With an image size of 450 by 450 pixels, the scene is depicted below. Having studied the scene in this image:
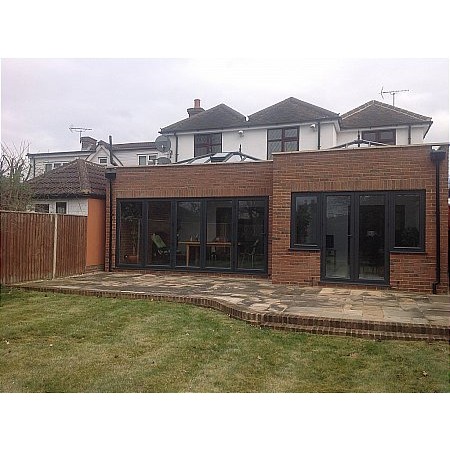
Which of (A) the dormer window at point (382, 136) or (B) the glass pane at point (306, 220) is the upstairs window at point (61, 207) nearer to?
(B) the glass pane at point (306, 220)

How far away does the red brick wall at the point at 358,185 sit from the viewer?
367 inches

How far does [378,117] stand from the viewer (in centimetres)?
2345

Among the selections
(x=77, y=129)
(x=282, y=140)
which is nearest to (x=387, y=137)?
(x=282, y=140)

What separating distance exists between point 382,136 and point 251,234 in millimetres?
14287

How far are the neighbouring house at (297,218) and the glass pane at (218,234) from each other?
0.03 meters

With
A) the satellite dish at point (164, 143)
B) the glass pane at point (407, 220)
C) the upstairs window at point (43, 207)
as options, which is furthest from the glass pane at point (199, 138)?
the glass pane at point (407, 220)

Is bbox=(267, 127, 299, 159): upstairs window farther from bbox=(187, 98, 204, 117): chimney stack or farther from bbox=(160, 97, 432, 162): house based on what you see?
bbox=(187, 98, 204, 117): chimney stack

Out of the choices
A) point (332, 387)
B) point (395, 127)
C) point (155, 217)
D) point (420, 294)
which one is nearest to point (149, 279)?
point (155, 217)

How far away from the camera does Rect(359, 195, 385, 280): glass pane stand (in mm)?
9742

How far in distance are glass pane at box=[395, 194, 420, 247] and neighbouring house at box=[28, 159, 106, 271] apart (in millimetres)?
8769

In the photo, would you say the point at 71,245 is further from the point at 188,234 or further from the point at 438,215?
the point at 438,215

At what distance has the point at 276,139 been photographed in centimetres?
2261

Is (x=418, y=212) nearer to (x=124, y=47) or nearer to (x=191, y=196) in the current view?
(x=191, y=196)

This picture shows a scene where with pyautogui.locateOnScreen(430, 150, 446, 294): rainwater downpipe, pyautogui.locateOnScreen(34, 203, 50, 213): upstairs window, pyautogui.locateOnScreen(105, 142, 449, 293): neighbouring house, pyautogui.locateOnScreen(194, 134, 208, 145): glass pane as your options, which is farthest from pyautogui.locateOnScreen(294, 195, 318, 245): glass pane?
pyautogui.locateOnScreen(194, 134, 208, 145): glass pane
